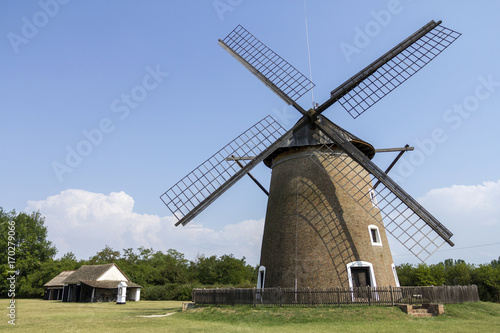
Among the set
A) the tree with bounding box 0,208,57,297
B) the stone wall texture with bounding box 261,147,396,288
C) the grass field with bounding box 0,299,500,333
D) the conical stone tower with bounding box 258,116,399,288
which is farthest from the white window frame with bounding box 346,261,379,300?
the tree with bounding box 0,208,57,297

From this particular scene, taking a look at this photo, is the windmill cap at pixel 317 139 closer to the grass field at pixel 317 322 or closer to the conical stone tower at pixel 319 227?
the conical stone tower at pixel 319 227

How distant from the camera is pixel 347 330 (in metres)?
8.98

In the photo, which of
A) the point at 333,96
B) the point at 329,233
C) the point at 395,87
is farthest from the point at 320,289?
the point at 395,87

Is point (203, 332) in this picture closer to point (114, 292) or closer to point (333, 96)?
point (333, 96)

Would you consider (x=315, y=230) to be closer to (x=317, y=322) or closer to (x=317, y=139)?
(x=317, y=322)

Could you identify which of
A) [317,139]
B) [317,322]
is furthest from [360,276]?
[317,139]

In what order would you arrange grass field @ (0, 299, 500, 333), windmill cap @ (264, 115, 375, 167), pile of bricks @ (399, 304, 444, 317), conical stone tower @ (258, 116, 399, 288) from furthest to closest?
windmill cap @ (264, 115, 375, 167)
conical stone tower @ (258, 116, 399, 288)
pile of bricks @ (399, 304, 444, 317)
grass field @ (0, 299, 500, 333)

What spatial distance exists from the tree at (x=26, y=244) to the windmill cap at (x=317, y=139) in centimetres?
4644

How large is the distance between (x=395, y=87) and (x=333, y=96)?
2.77 meters

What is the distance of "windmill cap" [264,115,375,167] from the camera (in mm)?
14586

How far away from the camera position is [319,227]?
13.4m

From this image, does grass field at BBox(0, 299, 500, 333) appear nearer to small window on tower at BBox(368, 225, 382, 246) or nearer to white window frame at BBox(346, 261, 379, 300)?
white window frame at BBox(346, 261, 379, 300)

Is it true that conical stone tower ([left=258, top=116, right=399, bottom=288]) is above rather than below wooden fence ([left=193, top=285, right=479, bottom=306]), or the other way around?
above

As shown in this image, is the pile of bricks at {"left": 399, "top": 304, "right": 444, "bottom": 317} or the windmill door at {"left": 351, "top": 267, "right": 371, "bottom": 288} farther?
the windmill door at {"left": 351, "top": 267, "right": 371, "bottom": 288}
